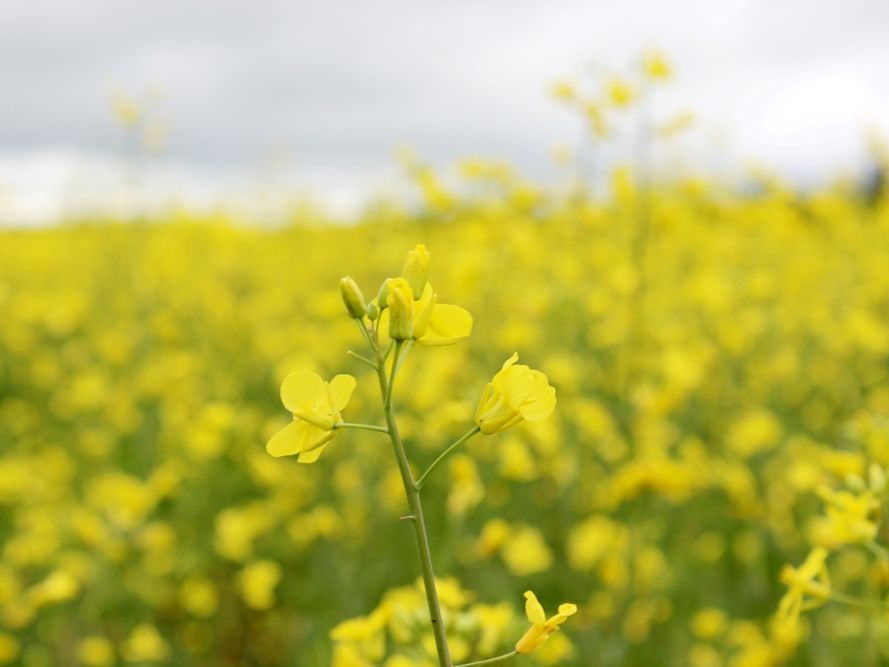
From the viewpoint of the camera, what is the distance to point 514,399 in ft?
2.59

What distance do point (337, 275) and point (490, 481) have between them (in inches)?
229

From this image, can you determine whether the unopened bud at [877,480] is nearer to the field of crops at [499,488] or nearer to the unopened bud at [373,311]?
the field of crops at [499,488]

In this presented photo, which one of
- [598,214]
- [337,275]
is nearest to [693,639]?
[598,214]

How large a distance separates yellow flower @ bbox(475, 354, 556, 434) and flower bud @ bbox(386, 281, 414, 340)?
3.5 inches

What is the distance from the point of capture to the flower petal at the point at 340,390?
29.7 inches

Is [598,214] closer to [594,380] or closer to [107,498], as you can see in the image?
[594,380]

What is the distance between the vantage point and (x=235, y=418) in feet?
10.6

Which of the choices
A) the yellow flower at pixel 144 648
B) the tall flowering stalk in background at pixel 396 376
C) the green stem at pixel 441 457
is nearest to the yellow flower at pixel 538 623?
the tall flowering stalk in background at pixel 396 376

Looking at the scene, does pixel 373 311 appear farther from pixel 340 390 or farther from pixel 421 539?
pixel 421 539

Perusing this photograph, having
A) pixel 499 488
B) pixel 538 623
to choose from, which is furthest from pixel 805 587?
pixel 499 488

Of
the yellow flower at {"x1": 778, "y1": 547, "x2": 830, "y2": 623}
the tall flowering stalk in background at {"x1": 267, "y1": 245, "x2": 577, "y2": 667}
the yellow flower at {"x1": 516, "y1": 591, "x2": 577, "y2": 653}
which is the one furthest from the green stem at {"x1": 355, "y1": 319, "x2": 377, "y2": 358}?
the yellow flower at {"x1": 778, "y1": 547, "x2": 830, "y2": 623}

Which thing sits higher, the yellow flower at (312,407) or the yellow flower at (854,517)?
the yellow flower at (312,407)

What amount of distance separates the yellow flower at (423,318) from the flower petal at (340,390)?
0.05 m

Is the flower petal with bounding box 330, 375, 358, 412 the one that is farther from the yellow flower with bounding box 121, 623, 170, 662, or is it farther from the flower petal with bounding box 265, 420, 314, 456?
the yellow flower with bounding box 121, 623, 170, 662
